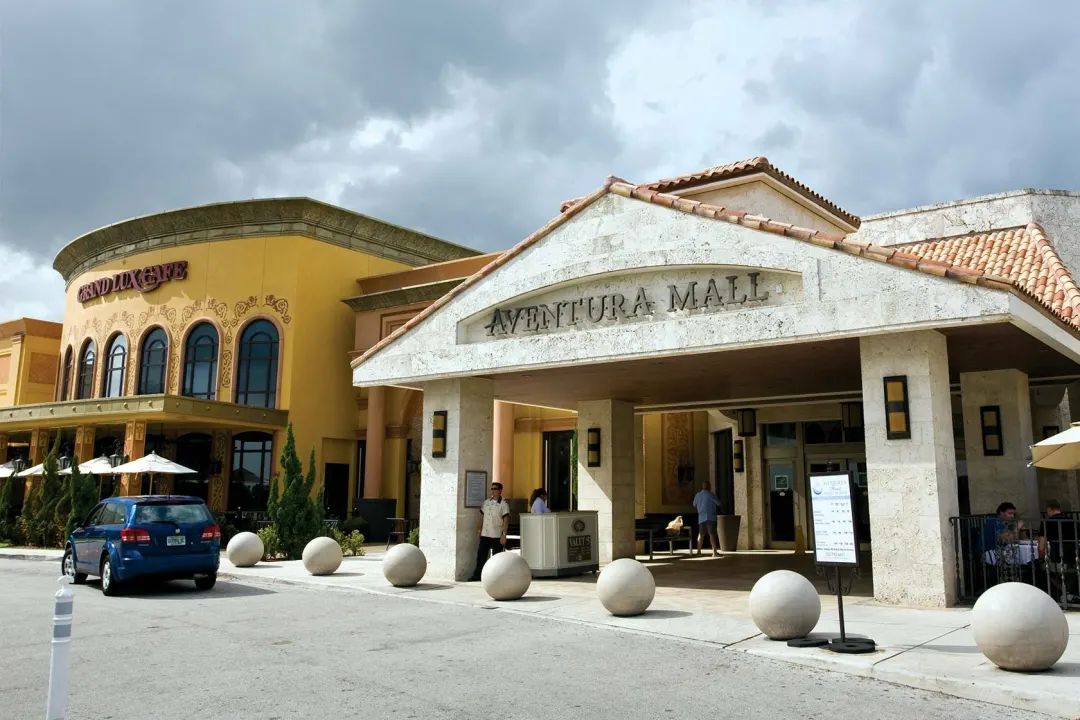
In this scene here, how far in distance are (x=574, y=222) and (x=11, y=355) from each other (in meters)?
37.2

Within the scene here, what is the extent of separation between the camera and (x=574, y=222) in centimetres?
1395

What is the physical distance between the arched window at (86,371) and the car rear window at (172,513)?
23.2 m

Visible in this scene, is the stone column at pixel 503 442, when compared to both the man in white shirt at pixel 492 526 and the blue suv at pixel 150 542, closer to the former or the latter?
the man in white shirt at pixel 492 526

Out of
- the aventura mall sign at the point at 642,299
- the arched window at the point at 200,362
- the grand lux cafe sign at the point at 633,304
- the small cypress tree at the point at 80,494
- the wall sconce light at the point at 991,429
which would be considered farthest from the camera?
the arched window at the point at 200,362

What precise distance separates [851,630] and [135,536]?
10.6 metres

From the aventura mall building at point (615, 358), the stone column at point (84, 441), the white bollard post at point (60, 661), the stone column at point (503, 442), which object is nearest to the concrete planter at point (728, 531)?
the aventura mall building at point (615, 358)

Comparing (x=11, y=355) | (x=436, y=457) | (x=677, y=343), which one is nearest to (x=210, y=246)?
(x=11, y=355)

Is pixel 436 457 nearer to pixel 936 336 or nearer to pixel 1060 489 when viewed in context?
pixel 936 336

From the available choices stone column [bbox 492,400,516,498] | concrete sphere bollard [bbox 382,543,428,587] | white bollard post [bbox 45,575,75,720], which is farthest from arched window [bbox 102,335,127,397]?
white bollard post [bbox 45,575,75,720]

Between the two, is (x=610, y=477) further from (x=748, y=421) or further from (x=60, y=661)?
(x=60, y=661)

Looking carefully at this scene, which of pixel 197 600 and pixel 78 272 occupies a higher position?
pixel 78 272

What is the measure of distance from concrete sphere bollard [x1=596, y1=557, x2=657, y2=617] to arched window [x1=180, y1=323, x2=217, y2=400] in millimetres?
23941

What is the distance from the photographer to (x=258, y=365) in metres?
31.0

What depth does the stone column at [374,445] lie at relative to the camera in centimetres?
2986
